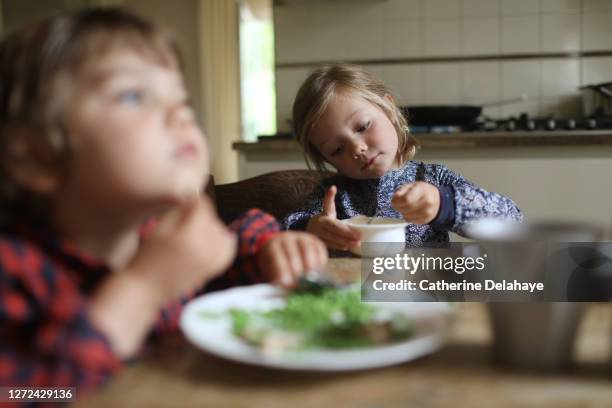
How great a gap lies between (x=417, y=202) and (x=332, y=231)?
16cm

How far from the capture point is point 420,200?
1.02m

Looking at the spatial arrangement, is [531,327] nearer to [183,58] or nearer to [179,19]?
[183,58]

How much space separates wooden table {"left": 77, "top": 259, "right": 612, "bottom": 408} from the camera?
1.32 ft

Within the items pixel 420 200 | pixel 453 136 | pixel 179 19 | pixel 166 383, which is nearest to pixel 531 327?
pixel 166 383

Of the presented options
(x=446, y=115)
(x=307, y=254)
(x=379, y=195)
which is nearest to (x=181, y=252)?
(x=307, y=254)

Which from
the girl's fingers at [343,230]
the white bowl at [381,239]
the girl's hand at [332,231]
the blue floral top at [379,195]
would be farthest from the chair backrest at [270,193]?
the white bowl at [381,239]

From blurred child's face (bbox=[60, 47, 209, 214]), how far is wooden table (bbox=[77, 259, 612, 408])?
15 cm

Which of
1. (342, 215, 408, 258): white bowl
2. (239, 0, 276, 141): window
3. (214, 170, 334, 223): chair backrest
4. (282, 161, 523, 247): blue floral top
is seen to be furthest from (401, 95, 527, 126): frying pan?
(239, 0, 276, 141): window

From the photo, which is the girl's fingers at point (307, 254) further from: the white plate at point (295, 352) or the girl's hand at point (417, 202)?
the girl's hand at point (417, 202)

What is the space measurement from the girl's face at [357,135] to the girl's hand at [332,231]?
257 millimetres

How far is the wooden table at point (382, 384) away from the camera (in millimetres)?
403

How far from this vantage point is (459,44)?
312 cm

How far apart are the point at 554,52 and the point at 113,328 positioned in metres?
3.09

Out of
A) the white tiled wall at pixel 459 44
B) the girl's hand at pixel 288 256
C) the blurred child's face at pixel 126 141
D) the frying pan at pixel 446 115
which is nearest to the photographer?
the blurred child's face at pixel 126 141
